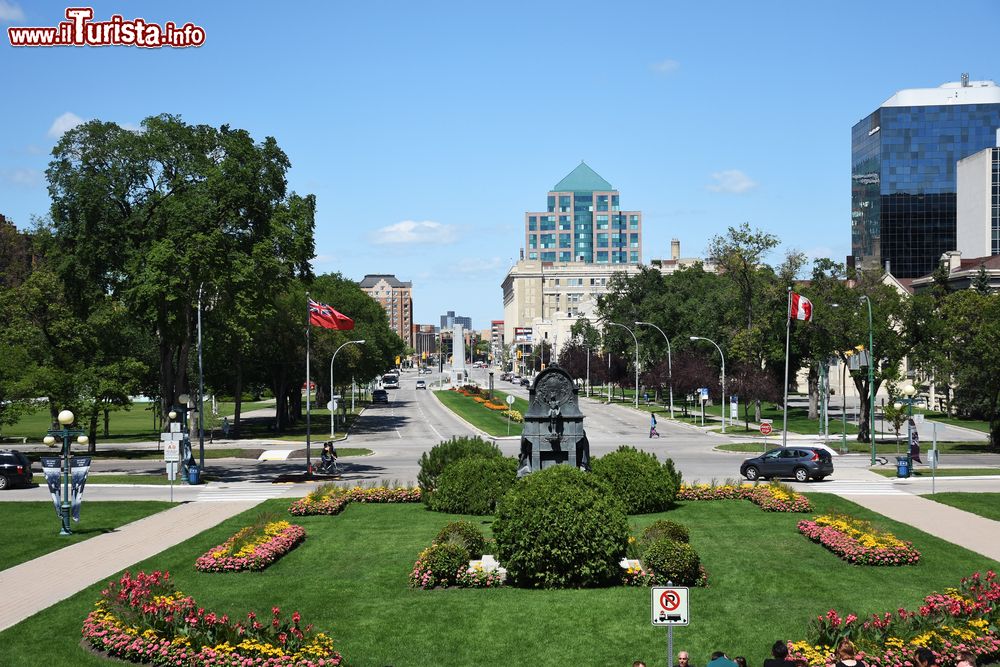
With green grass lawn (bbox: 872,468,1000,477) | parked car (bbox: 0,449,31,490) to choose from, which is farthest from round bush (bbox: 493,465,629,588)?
green grass lawn (bbox: 872,468,1000,477)

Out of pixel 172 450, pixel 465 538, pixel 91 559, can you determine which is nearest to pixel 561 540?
pixel 465 538

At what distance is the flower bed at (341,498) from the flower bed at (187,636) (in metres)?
12.6

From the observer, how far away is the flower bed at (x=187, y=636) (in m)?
14.6

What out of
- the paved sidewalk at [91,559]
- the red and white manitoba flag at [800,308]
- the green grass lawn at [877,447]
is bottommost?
the green grass lawn at [877,447]

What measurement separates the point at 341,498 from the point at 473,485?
15.5 ft

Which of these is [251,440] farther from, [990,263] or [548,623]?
[990,263]

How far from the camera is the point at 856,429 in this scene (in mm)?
66250

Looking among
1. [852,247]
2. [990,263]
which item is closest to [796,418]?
[990,263]

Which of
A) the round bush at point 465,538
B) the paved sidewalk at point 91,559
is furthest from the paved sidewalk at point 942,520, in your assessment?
the paved sidewalk at point 91,559

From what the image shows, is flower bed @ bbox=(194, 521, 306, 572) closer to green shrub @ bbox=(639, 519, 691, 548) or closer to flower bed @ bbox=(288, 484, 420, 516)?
flower bed @ bbox=(288, 484, 420, 516)

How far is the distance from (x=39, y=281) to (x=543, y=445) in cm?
3709

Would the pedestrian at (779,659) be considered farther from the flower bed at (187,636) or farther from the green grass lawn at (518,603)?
the flower bed at (187,636)

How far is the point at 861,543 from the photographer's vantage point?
22.1m

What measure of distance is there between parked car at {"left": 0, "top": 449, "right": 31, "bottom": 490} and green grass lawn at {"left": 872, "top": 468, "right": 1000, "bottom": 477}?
34206 millimetres
